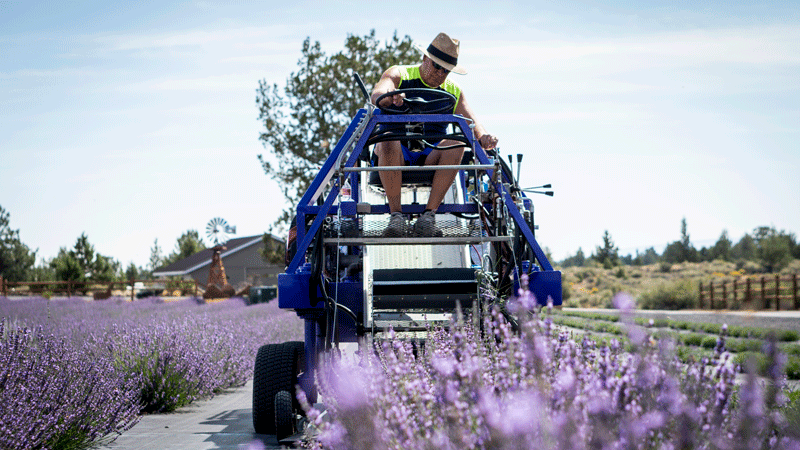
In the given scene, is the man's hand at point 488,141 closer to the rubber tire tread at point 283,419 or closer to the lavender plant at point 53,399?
the rubber tire tread at point 283,419

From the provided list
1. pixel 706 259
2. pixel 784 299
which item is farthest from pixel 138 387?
pixel 706 259

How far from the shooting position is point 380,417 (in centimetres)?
226

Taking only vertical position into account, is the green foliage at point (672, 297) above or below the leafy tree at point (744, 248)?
below

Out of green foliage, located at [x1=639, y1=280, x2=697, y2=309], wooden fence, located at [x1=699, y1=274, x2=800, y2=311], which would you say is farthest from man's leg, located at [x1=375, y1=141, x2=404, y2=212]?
green foliage, located at [x1=639, y1=280, x2=697, y2=309]

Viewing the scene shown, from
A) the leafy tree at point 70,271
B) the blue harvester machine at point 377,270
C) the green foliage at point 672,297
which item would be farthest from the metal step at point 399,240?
the leafy tree at point 70,271

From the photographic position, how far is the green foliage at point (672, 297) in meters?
32.1

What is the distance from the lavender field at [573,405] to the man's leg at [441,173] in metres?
2.61

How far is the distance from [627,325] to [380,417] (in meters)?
0.80

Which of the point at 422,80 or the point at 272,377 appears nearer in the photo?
the point at 272,377

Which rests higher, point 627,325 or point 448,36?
point 448,36

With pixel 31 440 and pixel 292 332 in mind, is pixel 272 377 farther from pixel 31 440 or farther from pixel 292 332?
pixel 292 332

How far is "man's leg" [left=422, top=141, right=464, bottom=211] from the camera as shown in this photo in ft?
16.6

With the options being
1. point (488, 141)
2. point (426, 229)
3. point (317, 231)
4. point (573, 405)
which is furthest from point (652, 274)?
point (573, 405)

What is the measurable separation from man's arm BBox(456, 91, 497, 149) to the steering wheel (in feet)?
0.94
